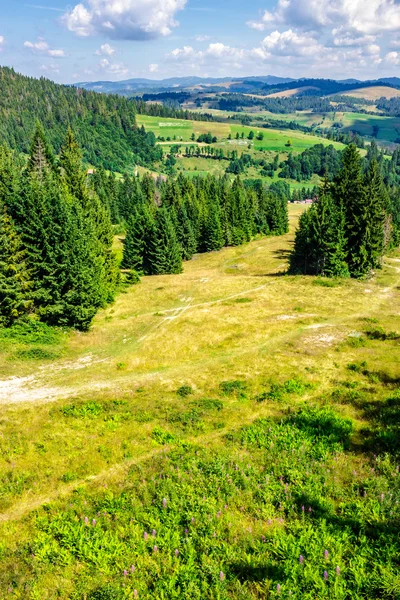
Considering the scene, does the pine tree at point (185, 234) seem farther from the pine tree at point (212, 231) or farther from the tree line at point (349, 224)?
the tree line at point (349, 224)

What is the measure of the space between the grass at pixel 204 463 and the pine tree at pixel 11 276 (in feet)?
8.92

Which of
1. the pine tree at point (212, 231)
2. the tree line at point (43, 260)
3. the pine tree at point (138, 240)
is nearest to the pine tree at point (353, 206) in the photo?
the pine tree at point (138, 240)

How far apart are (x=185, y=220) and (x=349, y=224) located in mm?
51009

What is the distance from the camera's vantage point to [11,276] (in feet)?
127

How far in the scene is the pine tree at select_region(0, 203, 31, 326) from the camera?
123 feet

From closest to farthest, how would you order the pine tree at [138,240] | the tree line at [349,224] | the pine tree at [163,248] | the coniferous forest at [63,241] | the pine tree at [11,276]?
1. the pine tree at [11,276]
2. the coniferous forest at [63,241]
3. the tree line at [349,224]
4. the pine tree at [163,248]
5. the pine tree at [138,240]

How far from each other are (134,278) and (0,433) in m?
46.8

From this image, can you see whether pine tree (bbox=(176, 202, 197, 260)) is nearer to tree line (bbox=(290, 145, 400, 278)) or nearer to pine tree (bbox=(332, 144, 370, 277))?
tree line (bbox=(290, 145, 400, 278))

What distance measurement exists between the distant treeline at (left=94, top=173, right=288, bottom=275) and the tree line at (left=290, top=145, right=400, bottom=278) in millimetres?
32387

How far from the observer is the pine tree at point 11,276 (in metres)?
37.6

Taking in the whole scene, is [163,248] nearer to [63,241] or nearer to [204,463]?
[63,241]

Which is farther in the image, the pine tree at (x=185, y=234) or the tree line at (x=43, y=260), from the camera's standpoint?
the pine tree at (x=185, y=234)

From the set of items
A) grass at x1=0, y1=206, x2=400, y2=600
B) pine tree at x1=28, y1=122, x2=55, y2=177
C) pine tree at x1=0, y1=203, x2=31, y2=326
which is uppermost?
pine tree at x1=28, y1=122, x2=55, y2=177

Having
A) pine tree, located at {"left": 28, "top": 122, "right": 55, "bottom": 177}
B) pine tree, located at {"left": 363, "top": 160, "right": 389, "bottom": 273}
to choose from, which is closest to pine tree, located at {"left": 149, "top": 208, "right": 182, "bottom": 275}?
pine tree, located at {"left": 28, "top": 122, "right": 55, "bottom": 177}
